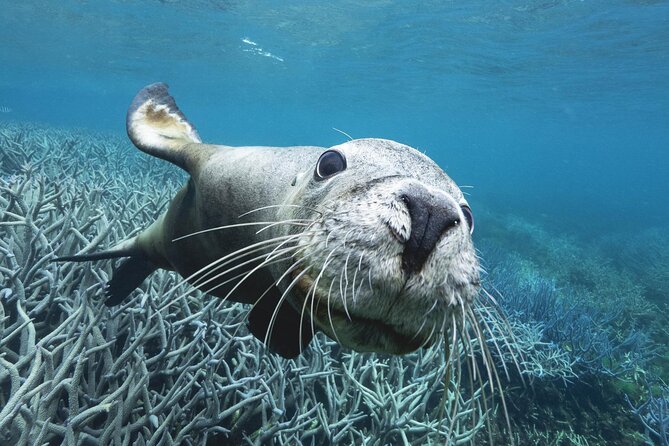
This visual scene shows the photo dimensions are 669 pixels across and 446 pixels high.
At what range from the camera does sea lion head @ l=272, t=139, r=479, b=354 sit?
1.06 meters

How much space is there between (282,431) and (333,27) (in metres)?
21.1

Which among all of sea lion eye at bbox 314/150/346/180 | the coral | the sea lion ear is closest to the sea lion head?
sea lion eye at bbox 314/150/346/180

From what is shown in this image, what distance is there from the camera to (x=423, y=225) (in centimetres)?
107

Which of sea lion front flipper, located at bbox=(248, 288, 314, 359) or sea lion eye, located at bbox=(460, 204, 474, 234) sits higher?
sea lion eye, located at bbox=(460, 204, 474, 234)

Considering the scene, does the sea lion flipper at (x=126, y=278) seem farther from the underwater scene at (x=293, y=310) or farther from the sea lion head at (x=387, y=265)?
the sea lion head at (x=387, y=265)

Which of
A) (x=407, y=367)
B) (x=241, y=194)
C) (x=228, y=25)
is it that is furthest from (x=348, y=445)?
(x=228, y=25)

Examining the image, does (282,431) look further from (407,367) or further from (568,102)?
(568,102)

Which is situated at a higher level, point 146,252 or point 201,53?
point 146,252

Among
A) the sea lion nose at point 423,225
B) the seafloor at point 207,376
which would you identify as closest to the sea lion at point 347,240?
the sea lion nose at point 423,225

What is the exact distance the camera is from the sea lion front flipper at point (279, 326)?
81.2 inches

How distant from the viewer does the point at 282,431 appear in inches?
111

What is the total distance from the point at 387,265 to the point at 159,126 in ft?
9.38

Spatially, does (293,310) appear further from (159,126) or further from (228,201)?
(159,126)

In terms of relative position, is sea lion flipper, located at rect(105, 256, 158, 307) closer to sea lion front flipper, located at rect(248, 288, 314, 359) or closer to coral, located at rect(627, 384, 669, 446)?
sea lion front flipper, located at rect(248, 288, 314, 359)
